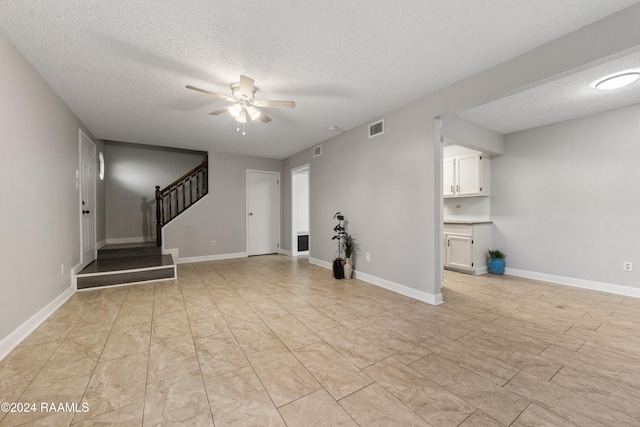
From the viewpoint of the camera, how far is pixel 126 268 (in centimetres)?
405

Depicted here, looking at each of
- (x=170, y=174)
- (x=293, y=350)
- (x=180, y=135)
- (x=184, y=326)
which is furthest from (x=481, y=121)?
(x=170, y=174)

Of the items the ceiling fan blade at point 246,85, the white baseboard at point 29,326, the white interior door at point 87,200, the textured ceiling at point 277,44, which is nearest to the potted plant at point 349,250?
the textured ceiling at point 277,44

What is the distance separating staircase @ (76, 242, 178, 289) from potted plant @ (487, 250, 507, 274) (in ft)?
18.6

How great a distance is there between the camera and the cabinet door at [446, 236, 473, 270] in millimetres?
4605

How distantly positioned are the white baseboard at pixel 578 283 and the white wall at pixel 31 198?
21.6ft

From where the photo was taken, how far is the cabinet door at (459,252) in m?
4.61

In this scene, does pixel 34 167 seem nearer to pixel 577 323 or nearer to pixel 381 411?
pixel 381 411

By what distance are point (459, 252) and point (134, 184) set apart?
746 cm

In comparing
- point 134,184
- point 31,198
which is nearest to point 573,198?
point 31,198

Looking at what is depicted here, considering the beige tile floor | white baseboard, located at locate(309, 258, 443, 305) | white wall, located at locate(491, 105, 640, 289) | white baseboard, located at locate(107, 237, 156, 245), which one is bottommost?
the beige tile floor

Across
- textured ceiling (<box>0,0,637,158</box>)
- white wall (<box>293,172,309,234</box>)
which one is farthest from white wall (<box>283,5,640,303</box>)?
white wall (<box>293,172,309,234</box>)

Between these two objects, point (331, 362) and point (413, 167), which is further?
point (413, 167)

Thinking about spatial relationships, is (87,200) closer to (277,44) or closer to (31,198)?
(31,198)

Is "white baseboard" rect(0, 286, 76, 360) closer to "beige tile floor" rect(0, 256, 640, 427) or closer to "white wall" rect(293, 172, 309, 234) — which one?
"beige tile floor" rect(0, 256, 640, 427)
